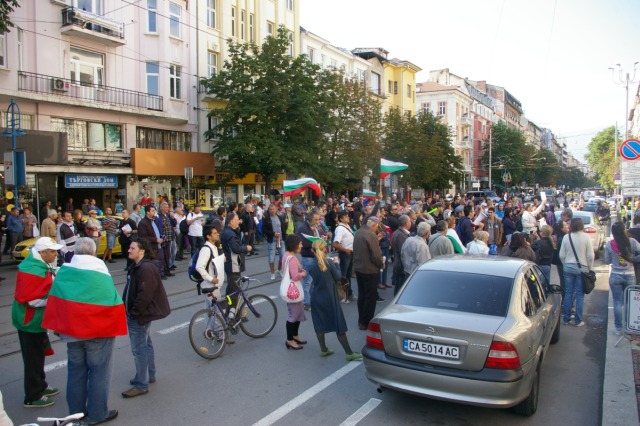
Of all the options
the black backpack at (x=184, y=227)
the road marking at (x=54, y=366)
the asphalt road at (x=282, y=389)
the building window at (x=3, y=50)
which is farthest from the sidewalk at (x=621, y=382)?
the building window at (x=3, y=50)

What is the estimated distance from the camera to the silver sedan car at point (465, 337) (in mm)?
4406

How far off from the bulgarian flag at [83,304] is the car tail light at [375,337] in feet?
7.84

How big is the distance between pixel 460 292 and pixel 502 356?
0.89 meters

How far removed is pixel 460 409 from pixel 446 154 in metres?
44.1

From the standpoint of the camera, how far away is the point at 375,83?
161 ft

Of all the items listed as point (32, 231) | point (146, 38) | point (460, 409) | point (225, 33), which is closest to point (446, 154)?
point (225, 33)

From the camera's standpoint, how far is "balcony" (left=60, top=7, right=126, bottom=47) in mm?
20953

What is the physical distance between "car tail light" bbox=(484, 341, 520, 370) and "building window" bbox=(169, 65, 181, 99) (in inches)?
965

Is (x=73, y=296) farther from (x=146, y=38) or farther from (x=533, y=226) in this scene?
(x=146, y=38)

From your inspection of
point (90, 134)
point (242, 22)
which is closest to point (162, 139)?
point (90, 134)

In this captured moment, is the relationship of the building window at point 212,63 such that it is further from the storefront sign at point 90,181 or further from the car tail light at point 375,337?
the car tail light at point 375,337

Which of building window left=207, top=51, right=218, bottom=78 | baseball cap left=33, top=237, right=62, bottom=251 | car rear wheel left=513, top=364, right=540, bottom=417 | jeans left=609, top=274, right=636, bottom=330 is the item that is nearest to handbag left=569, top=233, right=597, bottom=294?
jeans left=609, top=274, right=636, bottom=330

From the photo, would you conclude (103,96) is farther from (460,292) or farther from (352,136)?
(460,292)

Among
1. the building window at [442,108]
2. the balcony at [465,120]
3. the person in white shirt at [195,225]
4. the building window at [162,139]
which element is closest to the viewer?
the person in white shirt at [195,225]
